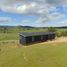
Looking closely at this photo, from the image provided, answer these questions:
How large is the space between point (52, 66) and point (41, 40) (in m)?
28.2

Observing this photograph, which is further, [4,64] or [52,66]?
[4,64]

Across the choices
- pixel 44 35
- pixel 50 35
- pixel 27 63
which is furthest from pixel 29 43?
pixel 27 63

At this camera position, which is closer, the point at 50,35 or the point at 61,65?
the point at 61,65

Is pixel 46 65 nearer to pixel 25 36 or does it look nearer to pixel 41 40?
pixel 25 36

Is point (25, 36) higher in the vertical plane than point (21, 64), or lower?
higher

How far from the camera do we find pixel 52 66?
21.1 metres

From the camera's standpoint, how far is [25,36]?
4372cm

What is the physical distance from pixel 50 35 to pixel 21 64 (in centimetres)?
3192

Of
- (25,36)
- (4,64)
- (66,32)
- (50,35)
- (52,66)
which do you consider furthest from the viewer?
(66,32)

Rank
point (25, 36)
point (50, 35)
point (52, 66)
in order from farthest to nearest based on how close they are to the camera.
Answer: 1. point (50, 35)
2. point (25, 36)
3. point (52, 66)

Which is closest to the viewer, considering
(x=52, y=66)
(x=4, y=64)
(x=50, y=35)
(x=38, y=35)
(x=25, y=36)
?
(x=52, y=66)

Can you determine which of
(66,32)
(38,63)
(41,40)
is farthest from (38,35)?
(38,63)

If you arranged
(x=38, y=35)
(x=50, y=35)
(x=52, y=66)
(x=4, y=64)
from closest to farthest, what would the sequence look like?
(x=52, y=66) < (x=4, y=64) < (x=38, y=35) < (x=50, y=35)

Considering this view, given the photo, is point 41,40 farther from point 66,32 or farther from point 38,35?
point 66,32
